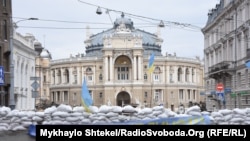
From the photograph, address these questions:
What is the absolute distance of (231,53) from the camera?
4700 cm

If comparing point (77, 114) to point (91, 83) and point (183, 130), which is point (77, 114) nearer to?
point (183, 130)

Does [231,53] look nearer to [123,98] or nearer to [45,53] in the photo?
[123,98]

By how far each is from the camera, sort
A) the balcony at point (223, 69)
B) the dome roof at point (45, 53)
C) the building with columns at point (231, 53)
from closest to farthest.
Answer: the building with columns at point (231, 53) → the balcony at point (223, 69) → the dome roof at point (45, 53)

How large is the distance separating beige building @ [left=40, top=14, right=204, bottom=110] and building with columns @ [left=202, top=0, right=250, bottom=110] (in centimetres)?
3875

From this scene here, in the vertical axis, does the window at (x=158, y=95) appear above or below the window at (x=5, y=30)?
below

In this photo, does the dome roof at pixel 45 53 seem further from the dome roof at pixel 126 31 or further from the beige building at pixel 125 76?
the dome roof at pixel 126 31

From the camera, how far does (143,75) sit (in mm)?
97188

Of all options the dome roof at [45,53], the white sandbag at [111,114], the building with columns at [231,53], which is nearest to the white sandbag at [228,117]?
the white sandbag at [111,114]

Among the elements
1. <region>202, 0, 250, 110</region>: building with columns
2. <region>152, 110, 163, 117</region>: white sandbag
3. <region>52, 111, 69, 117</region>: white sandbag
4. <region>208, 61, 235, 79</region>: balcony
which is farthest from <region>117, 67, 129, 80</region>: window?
<region>52, 111, 69, 117</region>: white sandbag

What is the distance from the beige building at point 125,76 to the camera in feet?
316

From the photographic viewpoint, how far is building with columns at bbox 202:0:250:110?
41062 mm

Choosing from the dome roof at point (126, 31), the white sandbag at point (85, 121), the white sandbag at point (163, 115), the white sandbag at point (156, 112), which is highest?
the dome roof at point (126, 31)

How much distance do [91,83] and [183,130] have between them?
91.1 meters

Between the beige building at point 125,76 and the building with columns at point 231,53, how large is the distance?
127 feet
